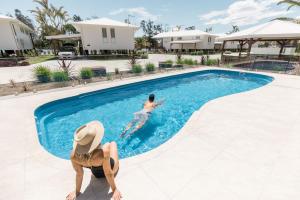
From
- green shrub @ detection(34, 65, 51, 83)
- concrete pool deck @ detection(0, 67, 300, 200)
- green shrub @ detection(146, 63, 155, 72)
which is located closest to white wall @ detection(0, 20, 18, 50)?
green shrub @ detection(34, 65, 51, 83)

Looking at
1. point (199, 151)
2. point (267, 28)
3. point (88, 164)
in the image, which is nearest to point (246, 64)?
point (267, 28)

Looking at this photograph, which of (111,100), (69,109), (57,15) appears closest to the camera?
(69,109)

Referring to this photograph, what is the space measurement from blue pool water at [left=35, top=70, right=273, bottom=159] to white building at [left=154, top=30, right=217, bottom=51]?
30.0 metres

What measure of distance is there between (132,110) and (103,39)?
2107cm

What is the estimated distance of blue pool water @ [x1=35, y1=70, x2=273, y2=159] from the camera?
5.31 meters

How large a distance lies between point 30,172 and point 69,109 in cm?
496

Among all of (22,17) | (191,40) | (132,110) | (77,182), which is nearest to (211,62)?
(132,110)

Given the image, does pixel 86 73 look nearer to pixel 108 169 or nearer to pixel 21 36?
pixel 108 169

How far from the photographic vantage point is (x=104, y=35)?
2512 centimetres

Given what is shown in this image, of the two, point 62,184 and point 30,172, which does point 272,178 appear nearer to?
point 62,184

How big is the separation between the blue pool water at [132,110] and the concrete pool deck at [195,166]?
3.56 feet

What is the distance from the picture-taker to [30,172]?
10.1 feet

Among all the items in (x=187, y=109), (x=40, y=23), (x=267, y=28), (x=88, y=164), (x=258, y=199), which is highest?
(x=40, y=23)

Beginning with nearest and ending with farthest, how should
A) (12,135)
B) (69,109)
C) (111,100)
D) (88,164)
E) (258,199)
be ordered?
(88,164)
(258,199)
(12,135)
(69,109)
(111,100)
